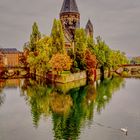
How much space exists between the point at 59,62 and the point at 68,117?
34195mm

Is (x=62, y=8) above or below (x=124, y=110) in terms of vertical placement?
above

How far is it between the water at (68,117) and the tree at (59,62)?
15681 millimetres

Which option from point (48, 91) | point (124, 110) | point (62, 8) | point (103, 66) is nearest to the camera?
point (124, 110)

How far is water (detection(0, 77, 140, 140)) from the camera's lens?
95.5 ft

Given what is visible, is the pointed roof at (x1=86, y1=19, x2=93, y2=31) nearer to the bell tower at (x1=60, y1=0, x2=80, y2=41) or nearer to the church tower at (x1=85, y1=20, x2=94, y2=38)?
the church tower at (x1=85, y1=20, x2=94, y2=38)

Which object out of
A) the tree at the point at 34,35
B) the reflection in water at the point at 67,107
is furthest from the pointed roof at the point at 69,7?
the reflection in water at the point at 67,107

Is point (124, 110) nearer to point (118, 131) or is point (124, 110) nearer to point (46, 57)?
point (118, 131)

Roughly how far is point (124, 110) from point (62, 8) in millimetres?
104078

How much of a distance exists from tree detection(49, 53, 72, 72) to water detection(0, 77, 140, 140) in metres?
15.7

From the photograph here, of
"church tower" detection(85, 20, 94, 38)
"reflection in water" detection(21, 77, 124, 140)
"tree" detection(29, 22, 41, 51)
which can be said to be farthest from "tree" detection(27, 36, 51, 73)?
"church tower" detection(85, 20, 94, 38)

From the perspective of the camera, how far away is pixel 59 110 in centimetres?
3962

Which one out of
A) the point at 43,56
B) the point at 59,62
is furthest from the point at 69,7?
the point at 59,62

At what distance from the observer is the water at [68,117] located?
29.1m

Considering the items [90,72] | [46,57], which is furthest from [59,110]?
[90,72]
